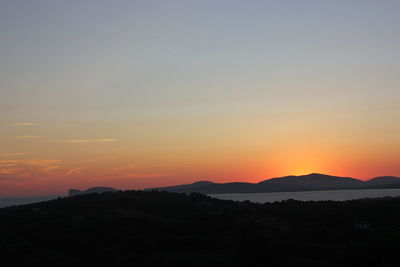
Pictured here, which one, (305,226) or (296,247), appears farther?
(305,226)

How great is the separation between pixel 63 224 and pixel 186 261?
48.4ft

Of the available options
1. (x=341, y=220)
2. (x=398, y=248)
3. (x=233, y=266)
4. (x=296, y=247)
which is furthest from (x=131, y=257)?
(x=341, y=220)

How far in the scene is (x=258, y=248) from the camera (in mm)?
20688

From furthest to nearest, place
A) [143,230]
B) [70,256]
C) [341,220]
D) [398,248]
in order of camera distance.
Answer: [341,220], [143,230], [70,256], [398,248]

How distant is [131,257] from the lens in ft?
72.5

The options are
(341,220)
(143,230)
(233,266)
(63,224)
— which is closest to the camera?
(233,266)

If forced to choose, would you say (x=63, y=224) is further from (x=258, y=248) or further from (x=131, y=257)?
(x=258, y=248)

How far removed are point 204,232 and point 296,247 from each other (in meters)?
8.53

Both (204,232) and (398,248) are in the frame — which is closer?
(398,248)

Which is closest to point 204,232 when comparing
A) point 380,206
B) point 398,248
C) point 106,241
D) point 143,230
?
point 143,230

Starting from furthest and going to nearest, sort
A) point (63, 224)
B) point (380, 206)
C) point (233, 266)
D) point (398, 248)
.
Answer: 1. point (380, 206)
2. point (63, 224)
3. point (233, 266)
4. point (398, 248)

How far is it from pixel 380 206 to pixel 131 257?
32885 mm

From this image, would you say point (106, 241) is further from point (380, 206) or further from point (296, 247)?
point (380, 206)

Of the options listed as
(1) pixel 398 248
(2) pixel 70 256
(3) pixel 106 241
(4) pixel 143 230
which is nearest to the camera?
(1) pixel 398 248
